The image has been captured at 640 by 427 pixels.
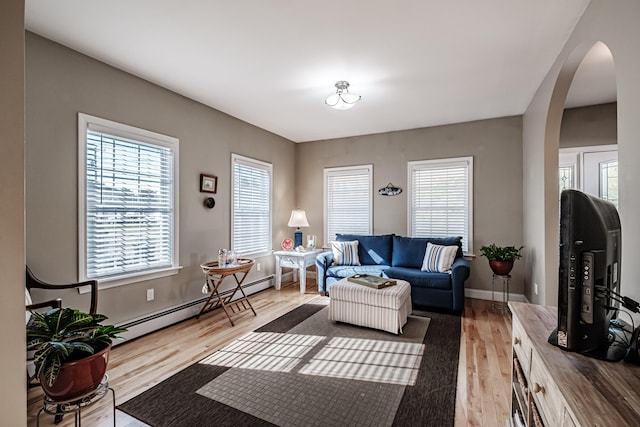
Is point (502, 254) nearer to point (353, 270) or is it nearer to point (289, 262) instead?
point (353, 270)

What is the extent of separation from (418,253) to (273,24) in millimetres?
3519

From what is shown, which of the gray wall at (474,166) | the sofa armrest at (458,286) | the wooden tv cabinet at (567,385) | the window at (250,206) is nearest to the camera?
the wooden tv cabinet at (567,385)

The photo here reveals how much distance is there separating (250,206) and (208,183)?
0.97m

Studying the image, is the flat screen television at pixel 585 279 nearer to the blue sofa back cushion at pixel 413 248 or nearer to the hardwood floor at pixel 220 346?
the hardwood floor at pixel 220 346

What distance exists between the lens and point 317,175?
5895 mm

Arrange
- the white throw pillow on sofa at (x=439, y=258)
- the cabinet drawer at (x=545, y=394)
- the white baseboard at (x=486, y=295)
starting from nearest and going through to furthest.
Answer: the cabinet drawer at (x=545, y=394), the white throw pillow on sofa at (x=439, y=258), the white baseboard at (x=486, y=295)

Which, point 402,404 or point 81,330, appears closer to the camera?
point 81,330

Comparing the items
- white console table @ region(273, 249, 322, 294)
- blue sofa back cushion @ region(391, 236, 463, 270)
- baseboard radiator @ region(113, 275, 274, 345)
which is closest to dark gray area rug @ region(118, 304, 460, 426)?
baseboard radiator @ region(113, 275, 274, 345)

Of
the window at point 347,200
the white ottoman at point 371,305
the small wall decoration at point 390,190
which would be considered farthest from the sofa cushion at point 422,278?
the small wall decoration at point 390,190

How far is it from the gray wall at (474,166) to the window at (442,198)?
100mm

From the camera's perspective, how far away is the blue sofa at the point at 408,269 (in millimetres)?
3842

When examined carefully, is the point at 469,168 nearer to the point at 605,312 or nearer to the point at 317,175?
the point at 317,175

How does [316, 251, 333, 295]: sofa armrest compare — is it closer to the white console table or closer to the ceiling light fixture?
the white console table

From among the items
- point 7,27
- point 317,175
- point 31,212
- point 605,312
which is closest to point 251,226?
point 317,175
